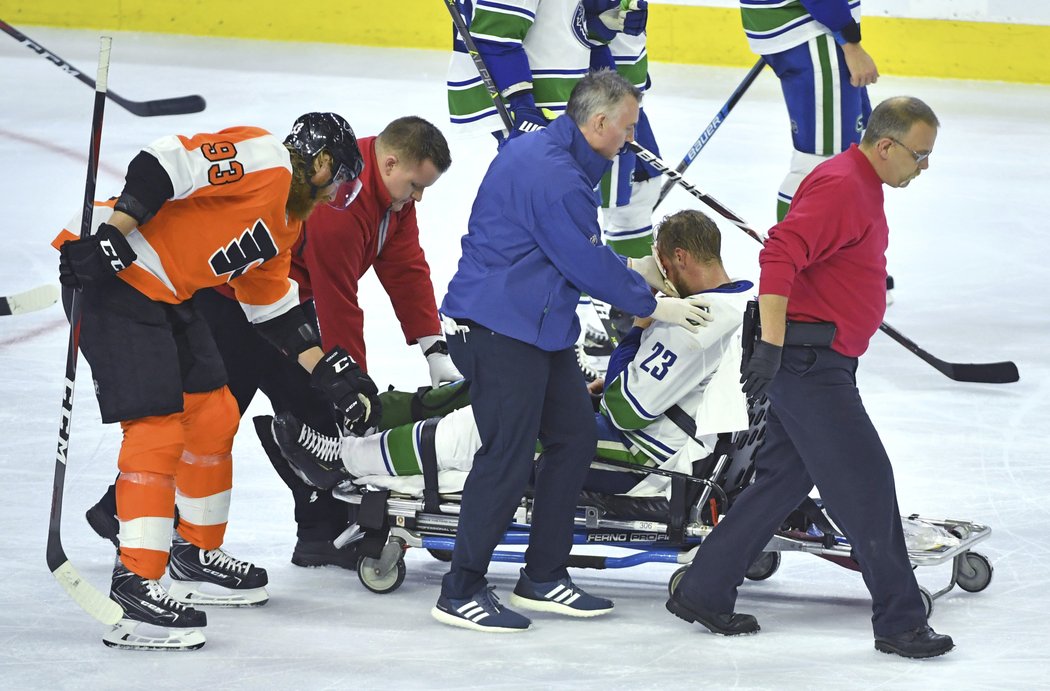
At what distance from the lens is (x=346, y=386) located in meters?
3.38

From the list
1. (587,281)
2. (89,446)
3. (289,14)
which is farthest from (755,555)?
(289,14)

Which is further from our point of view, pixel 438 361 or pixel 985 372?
pixel 985 372

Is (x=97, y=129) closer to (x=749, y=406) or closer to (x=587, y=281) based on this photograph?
(x=587, y=281)

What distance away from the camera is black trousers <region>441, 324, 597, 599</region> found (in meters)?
3.22

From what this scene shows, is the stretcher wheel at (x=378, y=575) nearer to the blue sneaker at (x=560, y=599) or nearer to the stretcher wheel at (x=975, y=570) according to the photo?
the blue sneaker at (x=560, y=599)

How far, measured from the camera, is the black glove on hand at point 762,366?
3070 millimetres

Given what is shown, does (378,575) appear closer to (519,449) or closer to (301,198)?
(519,449)

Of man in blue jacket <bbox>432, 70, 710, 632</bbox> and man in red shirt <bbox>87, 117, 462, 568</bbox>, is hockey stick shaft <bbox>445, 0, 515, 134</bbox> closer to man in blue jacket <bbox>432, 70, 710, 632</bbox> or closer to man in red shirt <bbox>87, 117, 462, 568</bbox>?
man in red shirt <bbox>87, 117, 462, 568</bbox>

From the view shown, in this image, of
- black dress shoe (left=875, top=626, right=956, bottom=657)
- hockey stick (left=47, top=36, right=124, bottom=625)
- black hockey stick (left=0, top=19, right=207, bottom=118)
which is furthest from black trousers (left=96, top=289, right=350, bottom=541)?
black hockey stick (left=0, top=19, right=207, bottom=118)

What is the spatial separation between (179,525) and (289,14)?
7283 mm

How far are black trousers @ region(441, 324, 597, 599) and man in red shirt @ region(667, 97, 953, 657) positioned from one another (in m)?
0.40

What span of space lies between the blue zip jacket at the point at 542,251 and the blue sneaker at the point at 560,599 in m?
0.51

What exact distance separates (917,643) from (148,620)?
4.88 feet

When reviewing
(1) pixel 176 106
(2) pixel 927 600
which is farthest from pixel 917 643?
(1) pixel 176 106
